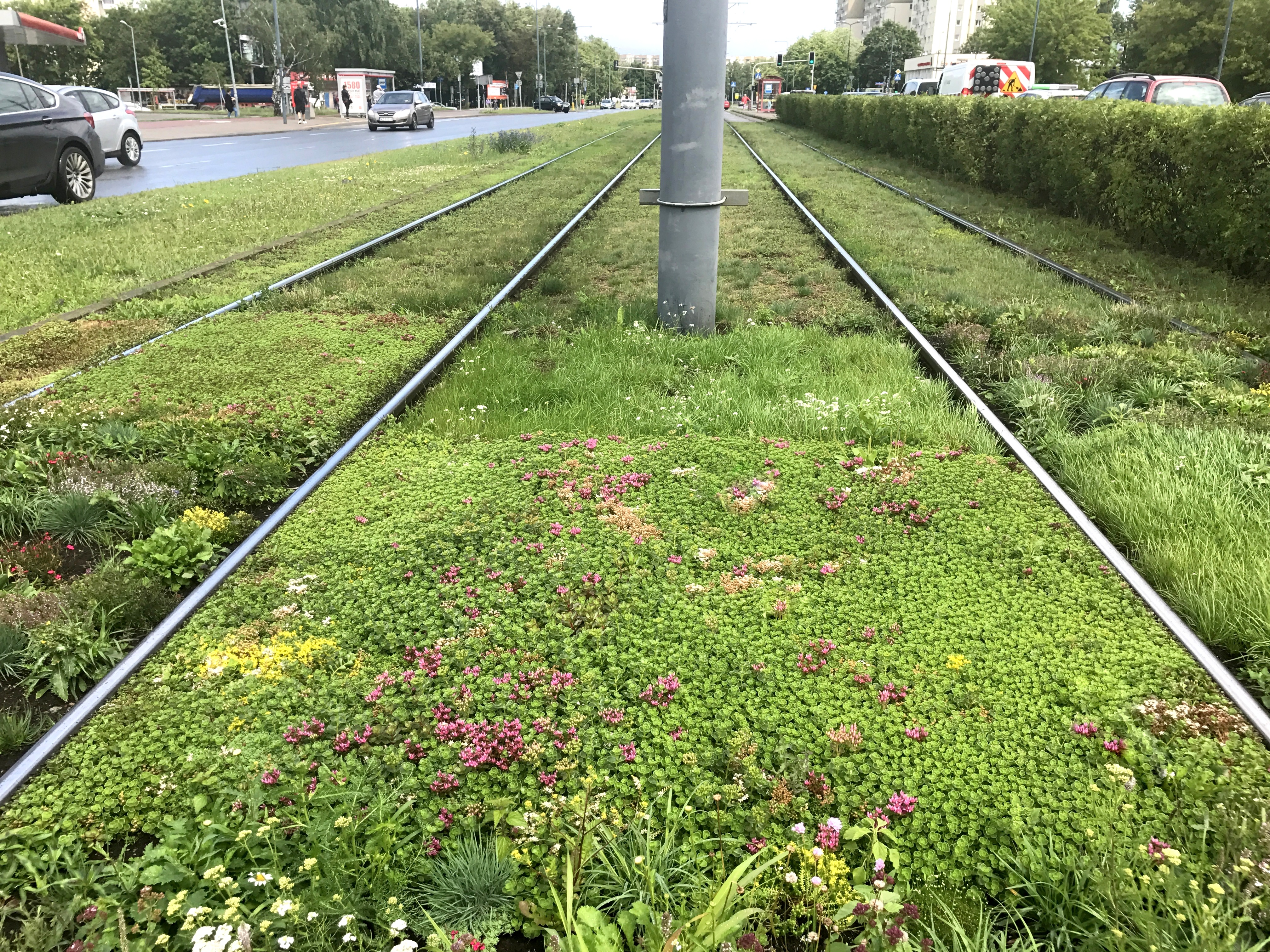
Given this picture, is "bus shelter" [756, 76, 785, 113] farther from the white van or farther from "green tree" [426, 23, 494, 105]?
the white van

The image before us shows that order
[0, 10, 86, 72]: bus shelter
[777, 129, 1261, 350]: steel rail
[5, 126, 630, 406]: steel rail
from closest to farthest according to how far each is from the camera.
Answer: [5, 126, 630, 406]: steel rail → [777, 129, 1261, 350]: steel rail → [0, 10, 86, 72]: bus shelter

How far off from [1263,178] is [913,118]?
1305cm

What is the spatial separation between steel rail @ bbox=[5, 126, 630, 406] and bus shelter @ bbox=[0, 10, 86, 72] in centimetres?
1286

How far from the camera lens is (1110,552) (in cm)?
325

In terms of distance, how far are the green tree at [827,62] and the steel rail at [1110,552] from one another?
83650mm

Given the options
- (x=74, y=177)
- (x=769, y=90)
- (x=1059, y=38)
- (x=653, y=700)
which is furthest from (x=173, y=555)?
(x=769, y=90)

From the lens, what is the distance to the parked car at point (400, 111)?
36281mm

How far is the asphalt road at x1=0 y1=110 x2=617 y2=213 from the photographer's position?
51.5ft

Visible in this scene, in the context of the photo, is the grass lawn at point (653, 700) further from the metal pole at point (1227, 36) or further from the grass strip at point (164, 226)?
the metal pole at point (1227, 36)

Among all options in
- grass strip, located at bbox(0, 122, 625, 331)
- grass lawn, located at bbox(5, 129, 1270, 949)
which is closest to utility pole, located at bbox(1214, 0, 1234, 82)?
grass strip, located at bbox(0, 122, 625, 331)

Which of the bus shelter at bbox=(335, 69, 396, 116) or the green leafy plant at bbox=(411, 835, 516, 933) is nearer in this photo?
the green leafy plant at bbox=(411, 835, 516, 933)

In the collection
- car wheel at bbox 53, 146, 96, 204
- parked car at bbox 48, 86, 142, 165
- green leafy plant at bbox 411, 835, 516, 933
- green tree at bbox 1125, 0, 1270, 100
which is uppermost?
green tree at bbox 1125, 0, 1270, 100

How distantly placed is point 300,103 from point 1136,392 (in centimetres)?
5048

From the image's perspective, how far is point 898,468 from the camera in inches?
159
